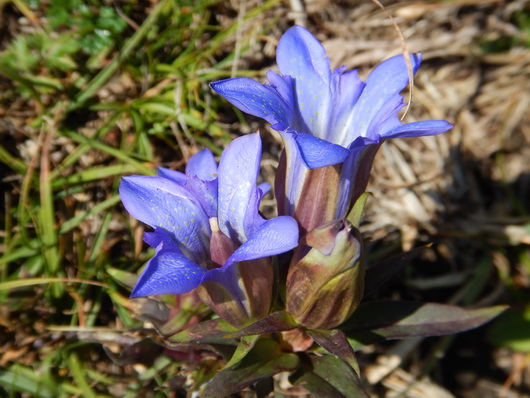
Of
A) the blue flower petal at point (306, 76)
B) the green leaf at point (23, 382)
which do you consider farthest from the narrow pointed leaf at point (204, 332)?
the green leaf at point (23, 382)

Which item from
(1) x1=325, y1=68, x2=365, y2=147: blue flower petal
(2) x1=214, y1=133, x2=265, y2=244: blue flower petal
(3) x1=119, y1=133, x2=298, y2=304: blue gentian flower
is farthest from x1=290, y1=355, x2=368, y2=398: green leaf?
(1) x1=325, y1=68, x2=365, y2=147: blue flower petal

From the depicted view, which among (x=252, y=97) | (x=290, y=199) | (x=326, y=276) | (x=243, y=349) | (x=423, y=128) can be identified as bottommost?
(x=243, y=349)

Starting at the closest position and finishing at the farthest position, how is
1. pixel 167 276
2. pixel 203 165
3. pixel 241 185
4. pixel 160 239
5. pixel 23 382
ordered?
1. pixel 167 276
2. pixel 160 239
3. pixel 241 185
4. pixel 203 165
5. pixel 23 382

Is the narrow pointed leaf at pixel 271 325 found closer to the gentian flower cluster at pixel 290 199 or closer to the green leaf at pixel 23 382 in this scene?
the gentian flower cluster at pixel 290 199

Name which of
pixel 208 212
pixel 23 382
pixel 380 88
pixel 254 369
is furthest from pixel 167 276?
pixel 23 382

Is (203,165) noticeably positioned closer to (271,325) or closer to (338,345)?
(271,325)

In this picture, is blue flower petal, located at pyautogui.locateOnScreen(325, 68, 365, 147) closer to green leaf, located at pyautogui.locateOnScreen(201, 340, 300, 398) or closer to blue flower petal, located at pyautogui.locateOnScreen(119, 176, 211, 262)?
blue flower petal, located at pyautogui.locateOnScreen(119, 176, 211, 262)

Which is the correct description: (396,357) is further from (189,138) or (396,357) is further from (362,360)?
(189,138)

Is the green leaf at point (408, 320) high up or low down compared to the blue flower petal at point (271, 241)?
down
